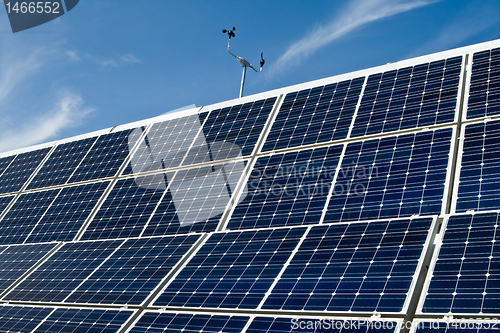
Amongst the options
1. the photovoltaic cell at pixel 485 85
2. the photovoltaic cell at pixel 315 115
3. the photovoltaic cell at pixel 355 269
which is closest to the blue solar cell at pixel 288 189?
the photovoltaic cell at pixel 315 115

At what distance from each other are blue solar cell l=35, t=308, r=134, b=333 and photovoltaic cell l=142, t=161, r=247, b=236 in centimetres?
449

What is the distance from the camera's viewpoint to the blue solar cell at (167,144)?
22.1 metres

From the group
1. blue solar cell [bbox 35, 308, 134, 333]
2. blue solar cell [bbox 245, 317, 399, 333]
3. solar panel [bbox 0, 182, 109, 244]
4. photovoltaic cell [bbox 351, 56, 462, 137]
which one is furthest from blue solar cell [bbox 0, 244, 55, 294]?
photovoltaic cell [bbox 351, 56, 462, 137]

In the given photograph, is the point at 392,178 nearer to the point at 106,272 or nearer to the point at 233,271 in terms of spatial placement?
the point at 233,271

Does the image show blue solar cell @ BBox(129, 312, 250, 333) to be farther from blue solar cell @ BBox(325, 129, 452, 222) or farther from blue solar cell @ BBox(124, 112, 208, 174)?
blue solar cell @ BBox(124, 112, 208, 174)

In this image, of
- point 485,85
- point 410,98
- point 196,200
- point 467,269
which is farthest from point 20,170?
point 467,269

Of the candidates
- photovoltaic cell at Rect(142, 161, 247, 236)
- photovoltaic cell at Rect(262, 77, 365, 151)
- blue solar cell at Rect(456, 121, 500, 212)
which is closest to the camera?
blue solar cell at Rect(456, 121, 500, 212)

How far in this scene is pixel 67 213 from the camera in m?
21.5

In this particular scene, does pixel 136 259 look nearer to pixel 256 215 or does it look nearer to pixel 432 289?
pixel 256 215

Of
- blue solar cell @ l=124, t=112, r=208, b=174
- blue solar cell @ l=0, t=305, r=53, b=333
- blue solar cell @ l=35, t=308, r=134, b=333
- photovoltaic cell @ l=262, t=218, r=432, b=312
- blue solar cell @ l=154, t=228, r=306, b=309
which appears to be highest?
blue solar cell @ l=124, t=112, r=208, b=174

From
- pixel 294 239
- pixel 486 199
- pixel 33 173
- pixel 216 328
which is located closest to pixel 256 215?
pixel 294 239

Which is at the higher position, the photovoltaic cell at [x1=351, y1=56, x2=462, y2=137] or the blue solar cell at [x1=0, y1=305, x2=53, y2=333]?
the blue solar cell at [x1=0, y1=305, x2=53, y2=333]

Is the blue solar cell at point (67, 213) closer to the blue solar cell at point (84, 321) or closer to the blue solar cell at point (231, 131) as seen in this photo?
the blue solar cell at point (231, 131)

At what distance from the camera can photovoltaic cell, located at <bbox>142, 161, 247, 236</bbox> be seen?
57.3 feet
